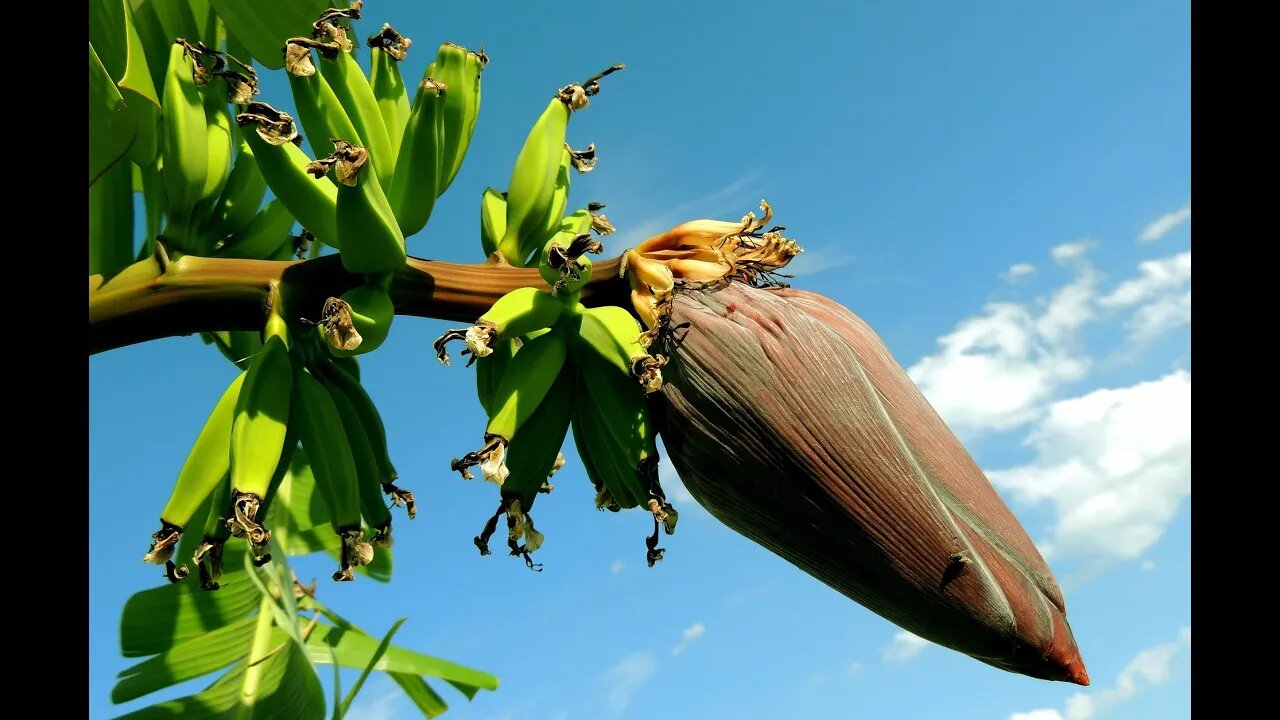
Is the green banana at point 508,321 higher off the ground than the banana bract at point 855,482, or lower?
higher

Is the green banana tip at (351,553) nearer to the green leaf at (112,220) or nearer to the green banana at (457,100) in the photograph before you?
the green banana at (457,100)

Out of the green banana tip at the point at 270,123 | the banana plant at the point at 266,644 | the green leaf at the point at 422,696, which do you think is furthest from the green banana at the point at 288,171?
the green leaf at the point at 422,696

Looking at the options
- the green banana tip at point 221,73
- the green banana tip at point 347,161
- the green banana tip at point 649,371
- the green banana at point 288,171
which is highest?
the green banana tip at point 221,73

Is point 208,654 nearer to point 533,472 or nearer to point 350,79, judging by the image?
point 533,472

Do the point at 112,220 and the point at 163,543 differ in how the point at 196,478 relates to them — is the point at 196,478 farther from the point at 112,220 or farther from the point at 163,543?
the point at 112,220

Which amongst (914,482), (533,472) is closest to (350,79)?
(533,472)

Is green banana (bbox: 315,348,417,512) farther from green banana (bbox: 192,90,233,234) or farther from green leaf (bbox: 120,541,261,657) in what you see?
green leaf (bbox: 120,541,261,657)
